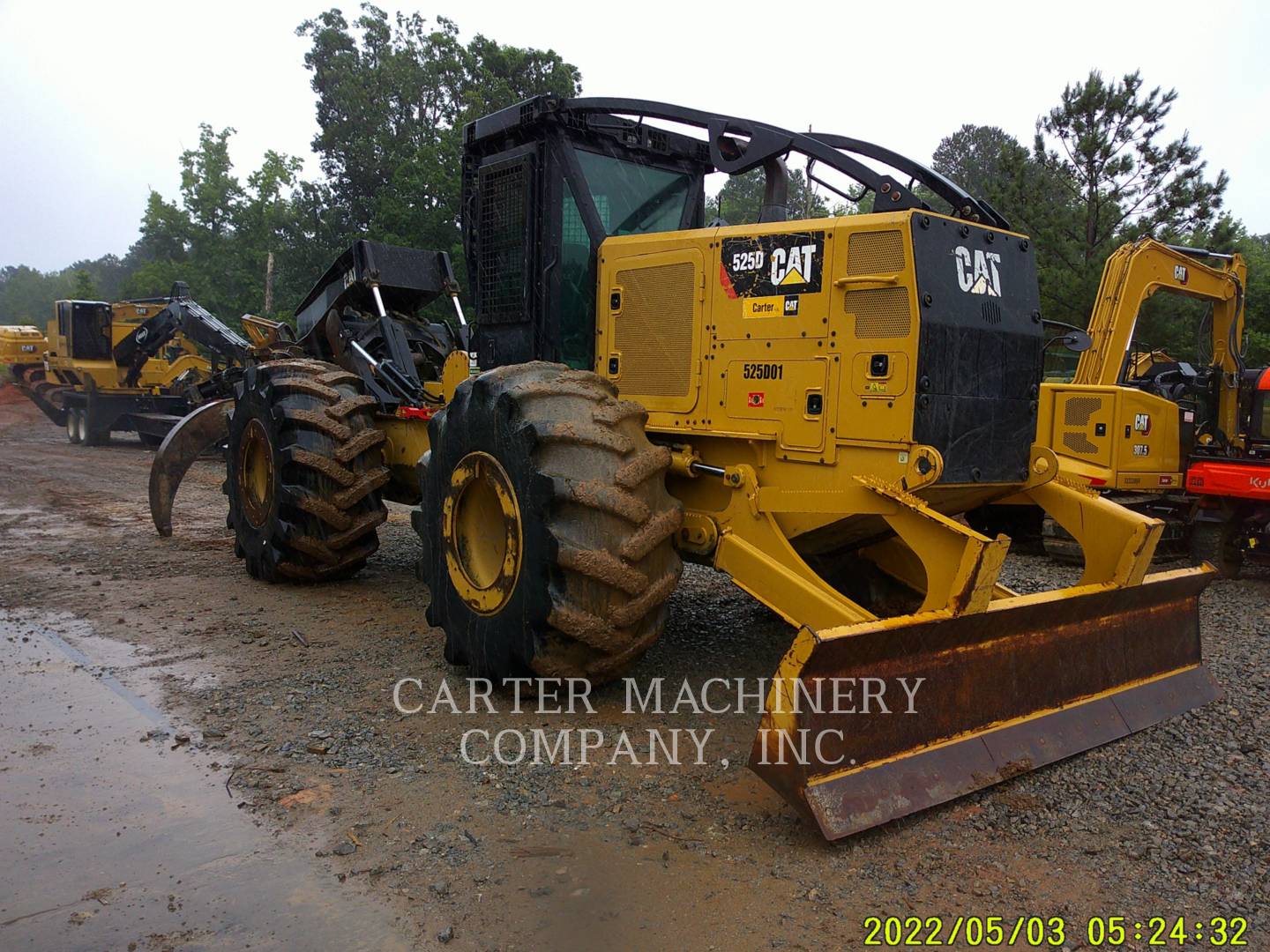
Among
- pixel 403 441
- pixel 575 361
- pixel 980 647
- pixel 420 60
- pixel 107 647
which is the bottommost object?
pixel 107 647

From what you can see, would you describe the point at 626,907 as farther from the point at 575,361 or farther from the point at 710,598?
the point at 710,598

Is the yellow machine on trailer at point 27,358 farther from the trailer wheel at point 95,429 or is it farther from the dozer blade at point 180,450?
the dozer blade at point 180,450

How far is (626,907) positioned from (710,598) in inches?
166

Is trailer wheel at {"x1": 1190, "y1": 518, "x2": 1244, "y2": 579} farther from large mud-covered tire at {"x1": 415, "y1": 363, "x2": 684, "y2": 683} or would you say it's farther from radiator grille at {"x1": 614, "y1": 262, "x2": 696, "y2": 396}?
large mud-covered tire at {"x1": 415, "y1": 363, "x2": 684, "y2": 683}

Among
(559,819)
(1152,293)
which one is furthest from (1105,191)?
(559,819)

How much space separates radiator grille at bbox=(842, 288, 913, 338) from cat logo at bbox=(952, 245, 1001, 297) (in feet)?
1.13

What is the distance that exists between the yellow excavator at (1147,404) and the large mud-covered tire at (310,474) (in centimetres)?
634

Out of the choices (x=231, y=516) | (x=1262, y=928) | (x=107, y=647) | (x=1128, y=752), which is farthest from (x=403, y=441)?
(x=1262, y=928)

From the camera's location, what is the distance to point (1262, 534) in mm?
9203

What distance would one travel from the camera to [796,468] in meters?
4.84

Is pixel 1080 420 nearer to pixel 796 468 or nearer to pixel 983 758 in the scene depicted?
pixel 796 468

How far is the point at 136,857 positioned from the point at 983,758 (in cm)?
323

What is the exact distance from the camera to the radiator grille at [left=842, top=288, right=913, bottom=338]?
443cm

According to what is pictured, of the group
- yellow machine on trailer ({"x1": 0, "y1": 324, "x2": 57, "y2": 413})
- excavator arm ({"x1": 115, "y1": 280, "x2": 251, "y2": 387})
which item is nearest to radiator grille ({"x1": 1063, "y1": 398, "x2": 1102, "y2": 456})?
excavator arm ({"x1": 115, "y1": 280, "x2": 251, "y2": 387})
